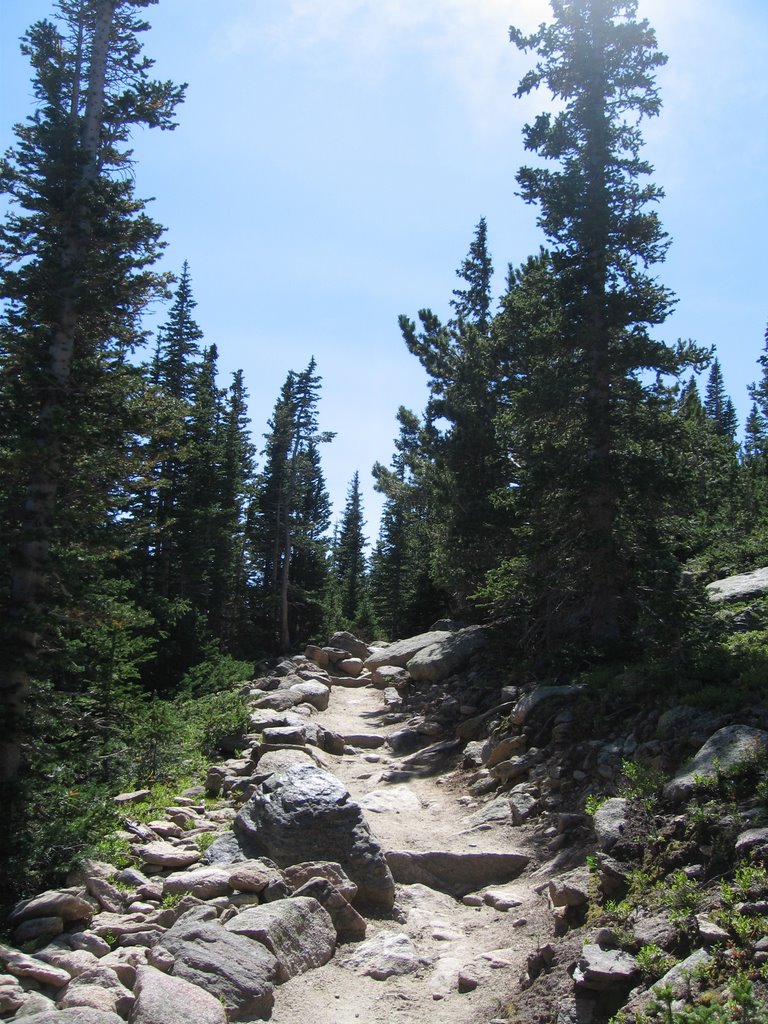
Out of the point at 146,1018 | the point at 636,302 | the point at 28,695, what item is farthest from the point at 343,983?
the point at 636,302

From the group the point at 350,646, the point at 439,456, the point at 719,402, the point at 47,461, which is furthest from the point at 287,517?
the point at 719,402

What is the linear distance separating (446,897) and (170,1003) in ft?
13.4

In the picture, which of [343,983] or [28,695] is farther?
[28,695]

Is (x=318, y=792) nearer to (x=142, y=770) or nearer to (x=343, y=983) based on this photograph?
(x=343, y=983)

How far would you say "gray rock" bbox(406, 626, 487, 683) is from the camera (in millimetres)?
19859

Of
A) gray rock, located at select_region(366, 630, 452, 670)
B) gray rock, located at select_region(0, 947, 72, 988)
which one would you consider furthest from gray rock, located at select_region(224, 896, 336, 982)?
gray rock, located at select_region(366, 630, 452, 670)

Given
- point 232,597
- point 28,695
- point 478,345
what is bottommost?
point 28,695

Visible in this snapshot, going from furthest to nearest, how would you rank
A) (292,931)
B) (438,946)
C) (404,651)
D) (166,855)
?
(404,651), (166,855), (438,946), (292,931)

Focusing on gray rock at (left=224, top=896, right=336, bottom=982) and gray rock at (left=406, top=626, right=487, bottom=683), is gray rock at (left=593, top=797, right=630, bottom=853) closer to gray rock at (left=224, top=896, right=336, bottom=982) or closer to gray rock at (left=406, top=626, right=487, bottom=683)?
gray rock at (left=224, top=896, right=336, bottom=982)

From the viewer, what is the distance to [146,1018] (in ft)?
16.6

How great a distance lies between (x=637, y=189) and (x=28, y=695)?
1477 centimetres

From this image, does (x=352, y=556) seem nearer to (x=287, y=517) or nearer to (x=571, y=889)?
(x=287, y=517)

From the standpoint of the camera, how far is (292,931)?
6.77 metres

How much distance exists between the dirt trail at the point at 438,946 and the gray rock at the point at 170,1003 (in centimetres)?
76
